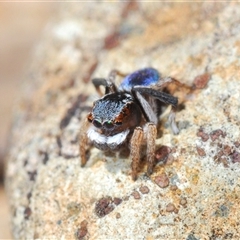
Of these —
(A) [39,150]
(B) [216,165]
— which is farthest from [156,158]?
(A) [39,150]

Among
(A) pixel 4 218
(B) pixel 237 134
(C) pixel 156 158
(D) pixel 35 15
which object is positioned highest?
(B) pixel 237 134

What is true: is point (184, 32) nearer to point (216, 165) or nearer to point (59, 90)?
point (59, 90)

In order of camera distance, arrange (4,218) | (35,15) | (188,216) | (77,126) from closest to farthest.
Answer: (188,216), (77,126), (4,218), (35,15)

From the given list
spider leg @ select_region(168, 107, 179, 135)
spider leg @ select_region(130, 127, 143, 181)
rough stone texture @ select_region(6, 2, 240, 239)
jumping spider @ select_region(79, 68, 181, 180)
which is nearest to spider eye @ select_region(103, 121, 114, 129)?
jumping spider @ select_region(79, 68, 181, 180)

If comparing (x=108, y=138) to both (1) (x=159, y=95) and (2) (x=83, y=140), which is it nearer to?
(2) (x=83, y=140)

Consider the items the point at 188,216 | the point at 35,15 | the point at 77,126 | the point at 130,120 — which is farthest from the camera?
the point at 35,15

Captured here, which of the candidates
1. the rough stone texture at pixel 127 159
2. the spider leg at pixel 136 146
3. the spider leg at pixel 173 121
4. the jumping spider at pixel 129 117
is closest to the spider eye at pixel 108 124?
the jumping spider at pixel 129 117

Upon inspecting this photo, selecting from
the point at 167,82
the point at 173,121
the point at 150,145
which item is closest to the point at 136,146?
the point at 150,145
